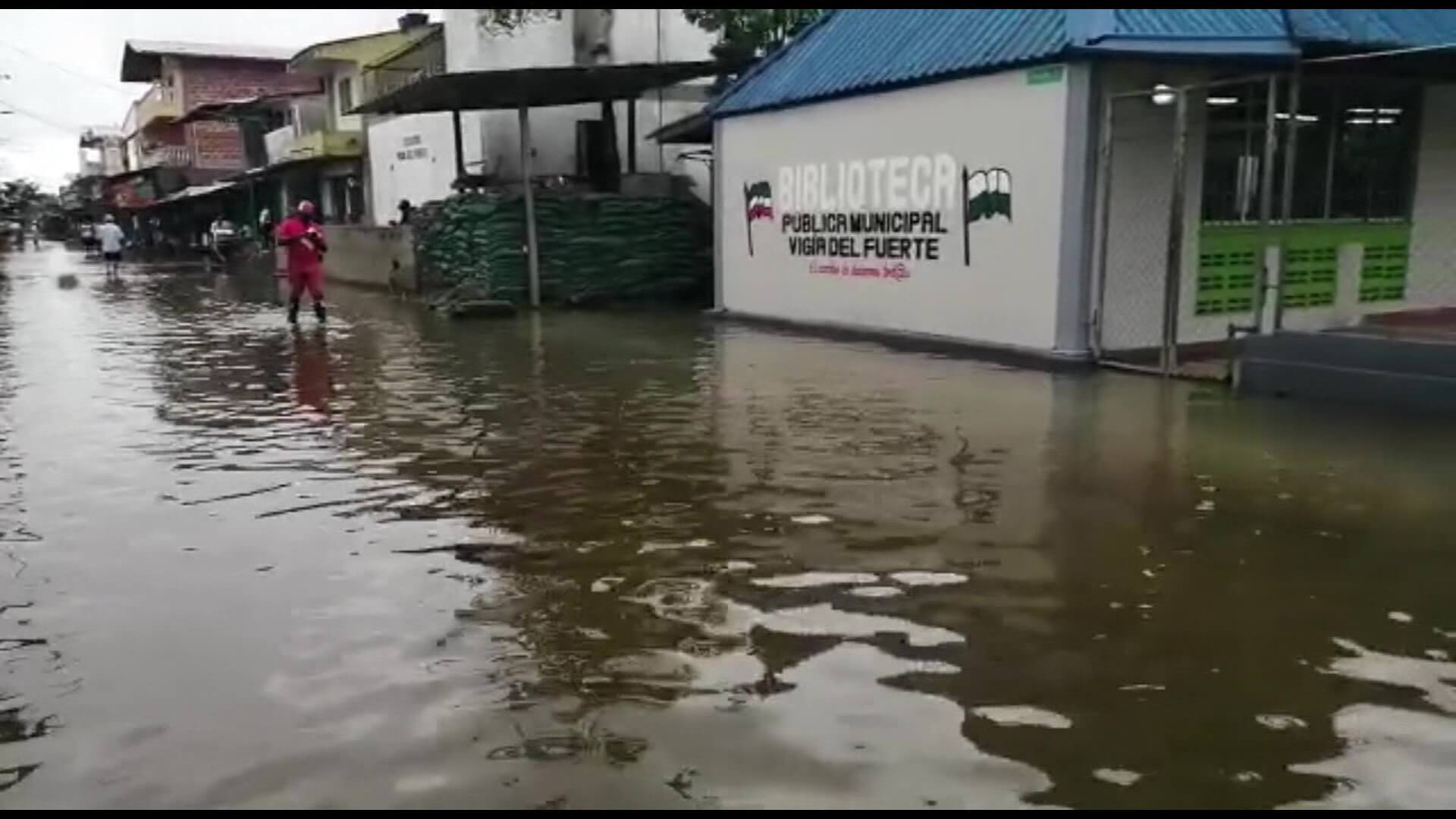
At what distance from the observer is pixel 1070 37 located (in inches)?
427

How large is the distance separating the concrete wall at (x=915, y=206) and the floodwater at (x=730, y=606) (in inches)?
112

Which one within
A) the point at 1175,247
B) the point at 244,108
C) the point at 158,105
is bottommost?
the point at 1175,247

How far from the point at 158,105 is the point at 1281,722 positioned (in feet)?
200

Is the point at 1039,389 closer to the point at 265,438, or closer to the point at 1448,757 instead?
the point at 265,438

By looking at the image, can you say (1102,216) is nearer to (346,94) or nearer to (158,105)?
(346,94)

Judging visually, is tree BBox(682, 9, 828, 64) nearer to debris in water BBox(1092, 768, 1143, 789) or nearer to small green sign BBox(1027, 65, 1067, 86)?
small green sign BBox(1027, 65, 1067, 86)

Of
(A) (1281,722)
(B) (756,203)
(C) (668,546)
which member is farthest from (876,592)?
(B) (756,203)

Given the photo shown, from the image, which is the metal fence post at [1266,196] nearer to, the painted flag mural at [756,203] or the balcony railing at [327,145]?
the painted flag mural at [756,203]

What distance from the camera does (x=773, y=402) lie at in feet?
31.8

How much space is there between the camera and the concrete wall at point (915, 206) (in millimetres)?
11617

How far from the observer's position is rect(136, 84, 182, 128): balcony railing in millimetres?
53250

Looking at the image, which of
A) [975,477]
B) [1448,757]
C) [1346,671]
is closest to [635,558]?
[975,477]

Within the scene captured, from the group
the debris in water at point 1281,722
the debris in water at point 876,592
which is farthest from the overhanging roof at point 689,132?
the debris in water at point 1281,722

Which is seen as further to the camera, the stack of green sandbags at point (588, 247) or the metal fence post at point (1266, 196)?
the stack of green sandbags at point (588, 247)
